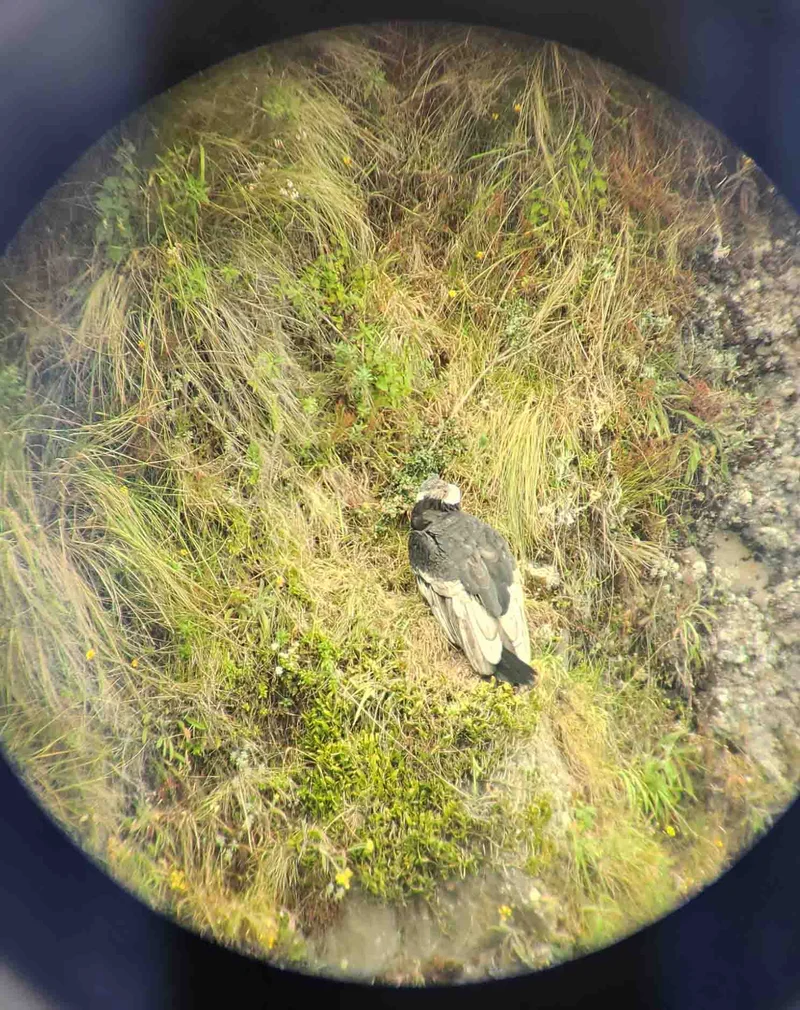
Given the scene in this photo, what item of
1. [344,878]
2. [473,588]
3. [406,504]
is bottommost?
[344,878]

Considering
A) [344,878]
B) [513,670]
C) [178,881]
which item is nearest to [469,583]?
[513,670]

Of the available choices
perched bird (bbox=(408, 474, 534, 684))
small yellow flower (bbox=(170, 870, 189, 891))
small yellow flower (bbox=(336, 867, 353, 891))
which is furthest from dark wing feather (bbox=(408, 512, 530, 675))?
small yellow flower (bbox=(170, 870, 189, 891))

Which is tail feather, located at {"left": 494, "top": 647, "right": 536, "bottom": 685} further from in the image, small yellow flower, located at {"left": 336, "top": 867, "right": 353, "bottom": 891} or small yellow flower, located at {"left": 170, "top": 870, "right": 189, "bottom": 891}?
small yellow flower, located at {"left": 170, "top": 870, "right": 189, "bottom": 891}

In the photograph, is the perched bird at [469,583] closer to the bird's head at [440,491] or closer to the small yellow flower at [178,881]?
the bird's head at [440,491]

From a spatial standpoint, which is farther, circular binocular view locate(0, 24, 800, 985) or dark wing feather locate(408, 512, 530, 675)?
dark wing feather locate(408, 512, 530, 675)

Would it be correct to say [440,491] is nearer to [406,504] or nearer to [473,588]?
[406,504]

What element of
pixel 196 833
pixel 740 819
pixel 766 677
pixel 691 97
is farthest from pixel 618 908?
pixel 691 97

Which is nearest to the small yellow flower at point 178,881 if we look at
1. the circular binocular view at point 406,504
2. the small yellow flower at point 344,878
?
the circular binocular view at point 406,504

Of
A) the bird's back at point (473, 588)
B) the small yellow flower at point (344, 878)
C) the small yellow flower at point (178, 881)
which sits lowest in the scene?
the small yellow flower at point (178, 881)

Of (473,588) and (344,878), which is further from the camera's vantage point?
(473,588)
